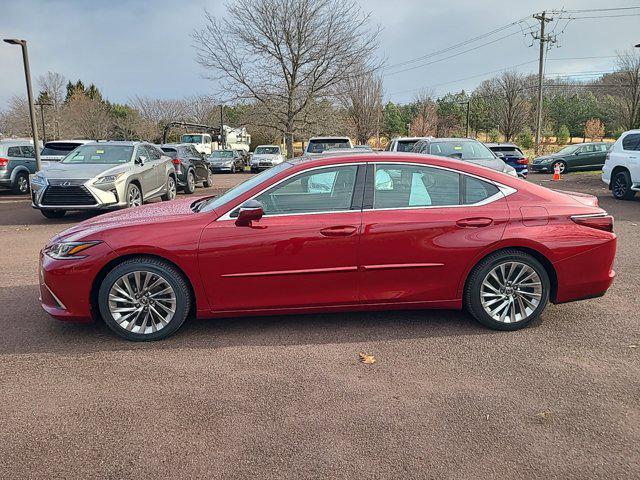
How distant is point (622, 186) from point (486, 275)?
36.6 feet

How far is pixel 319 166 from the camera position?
4344 millimetres

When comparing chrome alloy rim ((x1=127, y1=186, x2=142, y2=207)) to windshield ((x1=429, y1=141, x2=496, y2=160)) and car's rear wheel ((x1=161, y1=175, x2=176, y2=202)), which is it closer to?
car's rear wheel ((x1=161, y1=175, x2=176, y2=202))

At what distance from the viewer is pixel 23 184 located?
16109mm

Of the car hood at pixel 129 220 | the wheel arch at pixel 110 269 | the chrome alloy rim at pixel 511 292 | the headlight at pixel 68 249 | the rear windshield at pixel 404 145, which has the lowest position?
the chrome alloy rim at pixel 511 292

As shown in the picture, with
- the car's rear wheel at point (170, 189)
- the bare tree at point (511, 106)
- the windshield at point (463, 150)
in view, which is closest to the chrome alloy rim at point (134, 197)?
the car's rear wheel at point (170, 189)

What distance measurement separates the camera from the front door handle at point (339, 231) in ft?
13.4

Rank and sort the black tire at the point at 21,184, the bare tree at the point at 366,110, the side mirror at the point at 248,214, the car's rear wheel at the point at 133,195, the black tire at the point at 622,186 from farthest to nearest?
1. the bare tree at the point at 366,110
2. the black tire at the point at 21,184
3. the black tire at the point at 622,186
4. the car's rear wheel at the point at 133,195
5. the side mirror at the point at 248,214

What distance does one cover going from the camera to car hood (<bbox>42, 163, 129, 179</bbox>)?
10242 millimetres

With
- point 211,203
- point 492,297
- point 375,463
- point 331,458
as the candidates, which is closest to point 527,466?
point 375,463

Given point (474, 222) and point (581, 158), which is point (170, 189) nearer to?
point (474, 222)

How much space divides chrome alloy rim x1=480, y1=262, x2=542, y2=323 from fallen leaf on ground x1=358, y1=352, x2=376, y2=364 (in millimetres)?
1155

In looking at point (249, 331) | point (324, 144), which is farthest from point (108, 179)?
point (249, 331)

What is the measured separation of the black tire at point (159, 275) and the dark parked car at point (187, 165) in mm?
11711

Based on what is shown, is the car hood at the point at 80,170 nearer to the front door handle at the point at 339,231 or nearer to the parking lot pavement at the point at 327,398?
the parking lot pavement at the point at 327,398
